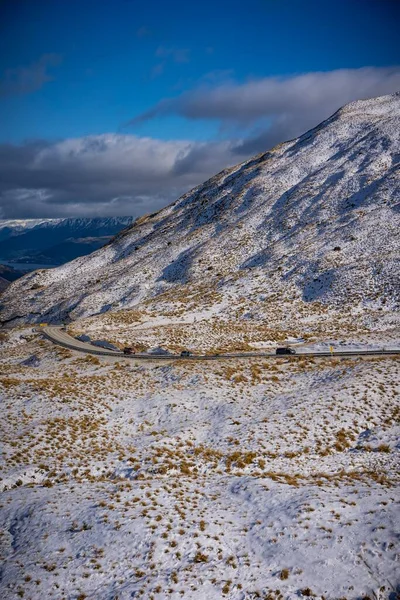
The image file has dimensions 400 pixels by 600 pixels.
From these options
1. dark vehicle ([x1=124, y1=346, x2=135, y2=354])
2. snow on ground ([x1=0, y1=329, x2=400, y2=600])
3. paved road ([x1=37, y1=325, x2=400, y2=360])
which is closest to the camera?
snow on ground ([x1=0, y1=329, x2=400, y2=600])

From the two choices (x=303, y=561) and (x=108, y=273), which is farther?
(x=108, y=273)

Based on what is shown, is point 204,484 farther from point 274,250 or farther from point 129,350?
point 274,250

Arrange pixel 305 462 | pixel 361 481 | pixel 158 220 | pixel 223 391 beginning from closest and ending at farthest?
pixel 361 481 → pixel 305 462 → pixel 223 391 → pixel 158 220

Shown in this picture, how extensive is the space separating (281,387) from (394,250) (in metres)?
51.5

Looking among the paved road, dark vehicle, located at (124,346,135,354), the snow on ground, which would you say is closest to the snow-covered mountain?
the paved road

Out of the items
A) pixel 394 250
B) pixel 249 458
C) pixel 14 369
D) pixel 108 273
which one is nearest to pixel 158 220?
pixel 108 273

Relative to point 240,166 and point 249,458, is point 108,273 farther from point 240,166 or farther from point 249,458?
point 249,458

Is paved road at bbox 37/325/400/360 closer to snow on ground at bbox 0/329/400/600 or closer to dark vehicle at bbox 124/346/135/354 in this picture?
dark vehicle at bbox 124/346/135/354

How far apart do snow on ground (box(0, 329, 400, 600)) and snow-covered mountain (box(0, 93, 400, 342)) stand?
1087 inches

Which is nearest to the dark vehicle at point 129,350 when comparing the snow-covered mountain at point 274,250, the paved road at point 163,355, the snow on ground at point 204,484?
the paved road at point 163,355

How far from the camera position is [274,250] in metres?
81.6

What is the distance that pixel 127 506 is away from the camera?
1566 centimetres

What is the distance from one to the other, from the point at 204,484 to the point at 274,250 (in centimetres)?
6899

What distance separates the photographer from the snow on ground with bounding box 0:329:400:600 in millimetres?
12273
